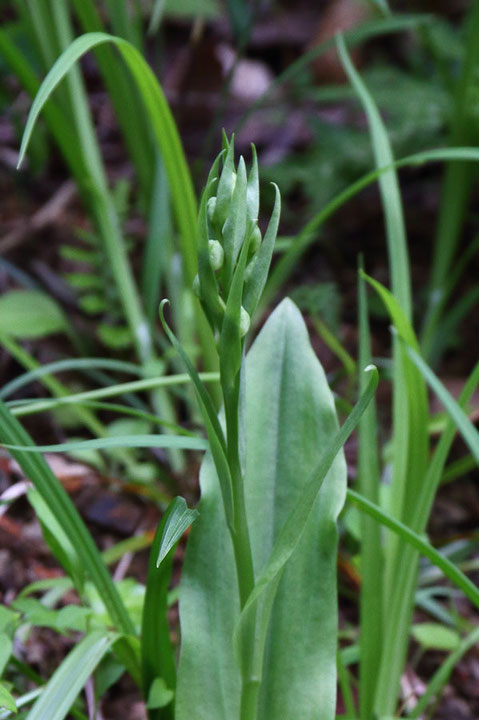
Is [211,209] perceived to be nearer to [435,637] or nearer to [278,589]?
[278,589]

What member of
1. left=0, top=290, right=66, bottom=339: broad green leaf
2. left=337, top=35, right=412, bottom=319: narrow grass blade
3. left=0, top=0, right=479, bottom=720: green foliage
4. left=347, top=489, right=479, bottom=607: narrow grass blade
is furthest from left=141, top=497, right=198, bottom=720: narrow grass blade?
left=0, top=290, right=66, bottom=339: broad green leaf

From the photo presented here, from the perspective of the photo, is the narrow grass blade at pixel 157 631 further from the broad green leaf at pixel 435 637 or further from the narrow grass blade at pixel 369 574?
the broad green leaf at pixel 435 637

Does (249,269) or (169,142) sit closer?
(249,269)

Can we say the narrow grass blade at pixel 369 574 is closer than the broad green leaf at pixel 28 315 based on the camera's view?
Yes

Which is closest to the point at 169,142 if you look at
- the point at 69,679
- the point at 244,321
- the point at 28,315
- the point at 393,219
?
the point at 393,219

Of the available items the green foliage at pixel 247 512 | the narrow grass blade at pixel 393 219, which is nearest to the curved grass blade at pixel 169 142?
the green foliage at pixel 247 512

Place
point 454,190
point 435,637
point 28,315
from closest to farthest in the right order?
point 435,637, point 28,315, point 454,190

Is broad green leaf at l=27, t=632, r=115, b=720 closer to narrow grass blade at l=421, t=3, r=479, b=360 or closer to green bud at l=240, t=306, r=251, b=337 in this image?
green bud at l=240, t=306, r=251, b=337
